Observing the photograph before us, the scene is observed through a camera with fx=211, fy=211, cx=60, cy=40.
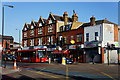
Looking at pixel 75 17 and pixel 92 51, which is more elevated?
pixel 75 17

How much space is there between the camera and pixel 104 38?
41.4m

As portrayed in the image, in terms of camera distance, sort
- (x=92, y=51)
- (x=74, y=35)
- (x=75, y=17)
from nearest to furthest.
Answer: (x=92, y=51) < (x=74, y=35) < (x=75, y=17)

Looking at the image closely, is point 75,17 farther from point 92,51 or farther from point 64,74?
point 64,74

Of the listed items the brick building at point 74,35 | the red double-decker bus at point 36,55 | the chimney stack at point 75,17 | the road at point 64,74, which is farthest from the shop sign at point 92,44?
the road at point 64,74

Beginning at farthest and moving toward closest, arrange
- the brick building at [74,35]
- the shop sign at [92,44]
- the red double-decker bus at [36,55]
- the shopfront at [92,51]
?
the red double-decker bus at [36,55] < the brick building at [74,35] < the shop sign at [92,44] < the shopfront at [92,51]

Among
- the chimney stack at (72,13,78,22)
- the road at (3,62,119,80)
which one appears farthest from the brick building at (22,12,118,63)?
the road at (3,62,119,80)

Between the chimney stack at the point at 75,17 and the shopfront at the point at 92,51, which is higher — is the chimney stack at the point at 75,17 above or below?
above

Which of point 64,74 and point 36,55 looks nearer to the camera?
point 64,74

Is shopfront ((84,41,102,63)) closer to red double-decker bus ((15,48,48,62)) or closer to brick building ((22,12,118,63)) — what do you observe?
brick building ((22,12,118,63))

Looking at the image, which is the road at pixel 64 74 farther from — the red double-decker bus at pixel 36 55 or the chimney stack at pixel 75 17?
the chimney stack at pixel 75 17

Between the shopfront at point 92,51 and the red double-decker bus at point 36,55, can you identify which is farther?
the red double-decker bus at point 36,55

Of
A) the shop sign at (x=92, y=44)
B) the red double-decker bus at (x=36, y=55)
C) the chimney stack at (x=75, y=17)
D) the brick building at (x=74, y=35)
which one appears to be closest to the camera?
the shop sign at (x=92, y=44)

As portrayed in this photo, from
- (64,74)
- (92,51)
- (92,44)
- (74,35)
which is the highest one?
(74,35)

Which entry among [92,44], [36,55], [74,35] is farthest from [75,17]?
[36,55]
